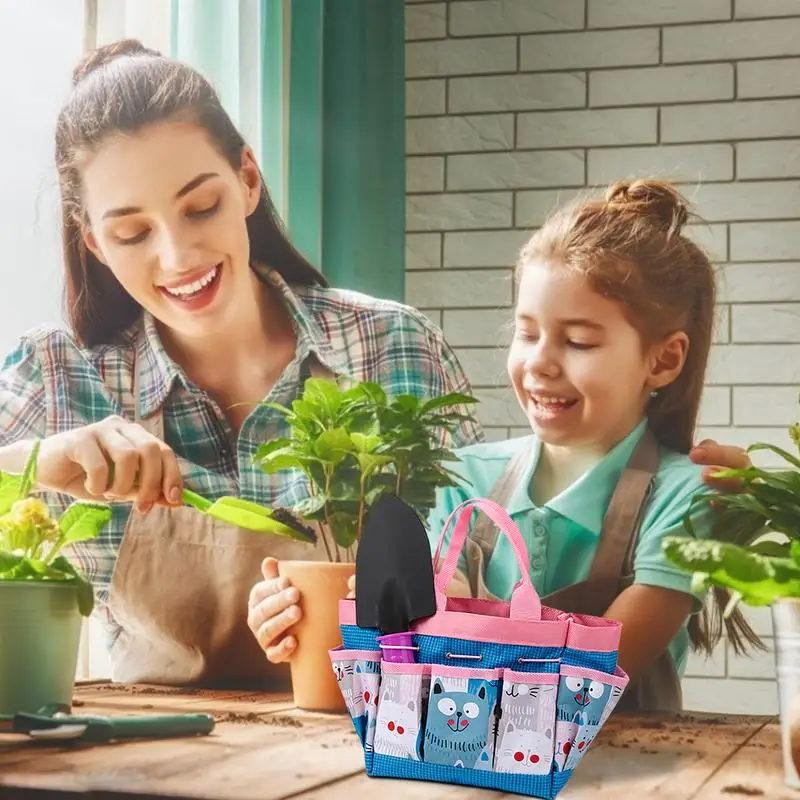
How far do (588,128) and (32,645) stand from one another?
2.43 feet

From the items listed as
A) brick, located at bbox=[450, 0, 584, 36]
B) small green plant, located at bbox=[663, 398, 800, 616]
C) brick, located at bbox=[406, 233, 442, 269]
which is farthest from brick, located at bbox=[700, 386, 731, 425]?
brick, located at bbox=[450, 0, 584, 36]

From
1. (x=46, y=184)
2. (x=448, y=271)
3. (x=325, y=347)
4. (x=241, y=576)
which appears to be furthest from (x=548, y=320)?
(x=46, y=184)

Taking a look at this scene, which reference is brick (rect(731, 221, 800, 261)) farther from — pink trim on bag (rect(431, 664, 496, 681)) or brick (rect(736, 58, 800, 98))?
pink trim on bag (rect(431, 664, 496, 681))

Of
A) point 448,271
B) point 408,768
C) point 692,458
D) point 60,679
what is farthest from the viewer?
point 448,271

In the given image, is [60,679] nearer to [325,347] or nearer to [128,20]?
A: [325,347]

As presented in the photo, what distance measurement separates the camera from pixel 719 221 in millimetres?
1173

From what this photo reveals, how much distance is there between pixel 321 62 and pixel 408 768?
0.89 m

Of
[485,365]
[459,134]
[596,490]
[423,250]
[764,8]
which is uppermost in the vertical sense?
[764,8]

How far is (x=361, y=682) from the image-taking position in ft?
2.56

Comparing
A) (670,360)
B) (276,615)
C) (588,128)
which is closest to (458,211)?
(588,128)

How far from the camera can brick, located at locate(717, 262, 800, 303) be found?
1159 millimetres

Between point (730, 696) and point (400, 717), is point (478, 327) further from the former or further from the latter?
point (400, 717)

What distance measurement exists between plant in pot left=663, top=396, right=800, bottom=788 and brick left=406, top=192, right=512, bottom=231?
0.45m

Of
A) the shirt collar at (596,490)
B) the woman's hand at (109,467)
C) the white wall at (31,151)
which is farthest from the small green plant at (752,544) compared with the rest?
the white wall at (31,151)
